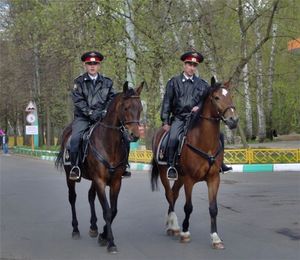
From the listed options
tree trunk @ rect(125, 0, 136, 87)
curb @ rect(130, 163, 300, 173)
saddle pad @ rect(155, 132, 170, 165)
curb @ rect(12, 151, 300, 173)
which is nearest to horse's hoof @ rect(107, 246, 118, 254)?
saddle pad @ rect(155, 132, 170, 165)

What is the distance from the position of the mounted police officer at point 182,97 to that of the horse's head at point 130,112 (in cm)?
97

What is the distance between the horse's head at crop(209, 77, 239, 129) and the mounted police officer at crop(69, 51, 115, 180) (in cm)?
156

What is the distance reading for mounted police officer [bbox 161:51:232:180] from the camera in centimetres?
813

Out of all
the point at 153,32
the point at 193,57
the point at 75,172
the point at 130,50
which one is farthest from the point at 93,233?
the point at 130,50

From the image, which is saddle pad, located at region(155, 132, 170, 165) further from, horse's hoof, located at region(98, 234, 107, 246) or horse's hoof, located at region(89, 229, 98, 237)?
horse's hoof, located at region(98, 234, 107, 246)

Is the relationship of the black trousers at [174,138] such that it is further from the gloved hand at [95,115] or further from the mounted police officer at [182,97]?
the gloved hand at [95,115]

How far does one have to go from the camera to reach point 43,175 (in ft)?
66.3

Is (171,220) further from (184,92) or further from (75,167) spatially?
(184,92)

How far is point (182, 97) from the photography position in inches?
326

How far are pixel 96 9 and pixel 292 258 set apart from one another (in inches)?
719

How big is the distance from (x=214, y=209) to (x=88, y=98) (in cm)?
240

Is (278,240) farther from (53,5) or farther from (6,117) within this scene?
(6,117)

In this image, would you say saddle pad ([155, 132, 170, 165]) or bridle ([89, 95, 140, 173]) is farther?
saddle pad ([155, 132, 170, 165])

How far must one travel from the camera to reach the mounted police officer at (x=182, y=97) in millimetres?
8133
